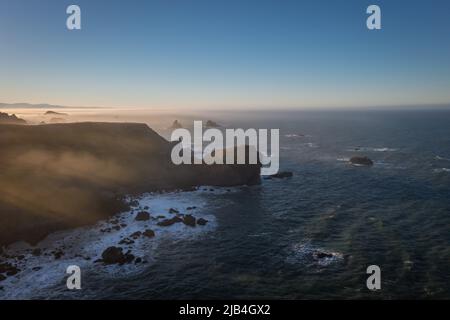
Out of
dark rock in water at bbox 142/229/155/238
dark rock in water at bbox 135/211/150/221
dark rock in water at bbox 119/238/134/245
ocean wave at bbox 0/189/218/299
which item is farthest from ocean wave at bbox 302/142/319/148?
dark rock in water at bbox 119/238/134/245

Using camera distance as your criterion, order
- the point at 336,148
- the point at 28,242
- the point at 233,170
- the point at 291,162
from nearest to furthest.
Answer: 1. the point at 28,242
2. the point at 233,170
3. the point at 291,162
4. the point at 336,148

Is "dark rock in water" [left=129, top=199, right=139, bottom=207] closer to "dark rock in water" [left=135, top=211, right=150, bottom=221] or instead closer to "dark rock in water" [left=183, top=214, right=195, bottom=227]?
"dark rock in water" [left=135, top=211, right=150, bottom=221]

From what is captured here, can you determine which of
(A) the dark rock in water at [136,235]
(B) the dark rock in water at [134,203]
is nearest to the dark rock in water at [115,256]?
(A) the dark rock in water at [136,235]

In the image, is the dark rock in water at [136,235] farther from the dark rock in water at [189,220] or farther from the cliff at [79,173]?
the cliff at [79,173]

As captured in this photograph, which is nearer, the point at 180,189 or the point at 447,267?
the point at 447,267

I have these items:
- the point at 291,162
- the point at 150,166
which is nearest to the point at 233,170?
the point at 150,166

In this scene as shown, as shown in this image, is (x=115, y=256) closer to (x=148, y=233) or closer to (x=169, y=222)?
(x=148, y=233)
